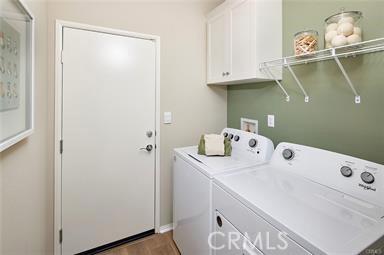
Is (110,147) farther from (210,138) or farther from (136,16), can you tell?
(136,16)

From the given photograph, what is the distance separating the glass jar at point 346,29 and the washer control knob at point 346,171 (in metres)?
0.69

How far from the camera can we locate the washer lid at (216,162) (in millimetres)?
1388

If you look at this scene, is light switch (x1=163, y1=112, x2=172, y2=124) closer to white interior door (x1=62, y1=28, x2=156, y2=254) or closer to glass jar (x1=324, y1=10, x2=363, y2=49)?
white interior door (x1=62, y1=28, x2=156, y2=254)

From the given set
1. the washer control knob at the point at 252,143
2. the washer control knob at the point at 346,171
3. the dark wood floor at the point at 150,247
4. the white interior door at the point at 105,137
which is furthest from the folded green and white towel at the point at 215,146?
the dark wood floor at the point at 150,247

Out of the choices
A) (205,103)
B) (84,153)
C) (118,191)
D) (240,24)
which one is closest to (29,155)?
(84,153)

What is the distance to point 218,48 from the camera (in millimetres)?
2025

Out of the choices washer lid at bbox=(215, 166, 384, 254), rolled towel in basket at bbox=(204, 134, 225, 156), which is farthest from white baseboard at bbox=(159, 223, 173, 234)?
washer lid at bbox=(215, 166, 384, 254)

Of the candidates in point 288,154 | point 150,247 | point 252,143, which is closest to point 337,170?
point 288,154

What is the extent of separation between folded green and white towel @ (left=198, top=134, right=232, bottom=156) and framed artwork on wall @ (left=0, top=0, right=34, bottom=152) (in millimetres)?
1216

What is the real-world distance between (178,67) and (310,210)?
1713 mm

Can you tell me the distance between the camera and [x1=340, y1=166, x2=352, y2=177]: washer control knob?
1.08 metres

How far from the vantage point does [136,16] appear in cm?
188

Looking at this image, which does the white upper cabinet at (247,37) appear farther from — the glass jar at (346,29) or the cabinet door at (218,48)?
the glass jar at (346,29)

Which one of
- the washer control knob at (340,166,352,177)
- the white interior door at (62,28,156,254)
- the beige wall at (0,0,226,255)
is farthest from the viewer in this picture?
the white interior door at (62,28,156,254)
